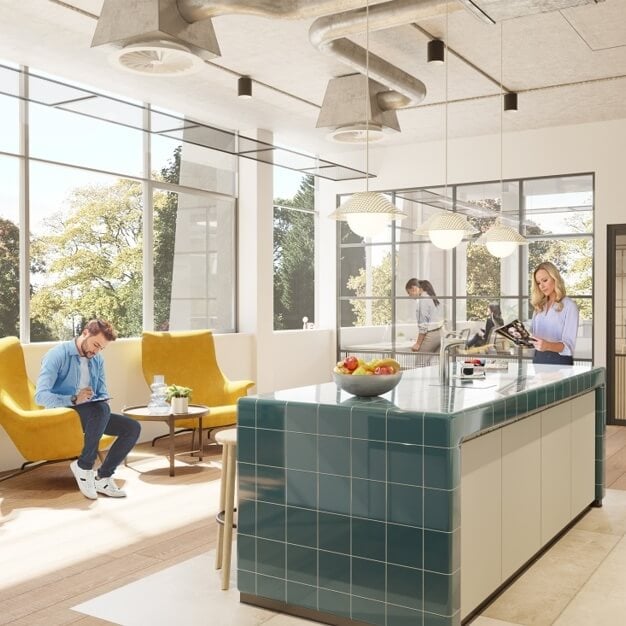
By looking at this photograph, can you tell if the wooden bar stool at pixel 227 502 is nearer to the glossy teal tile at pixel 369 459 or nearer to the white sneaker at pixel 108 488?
the glossy teal tile at pixel 369 459

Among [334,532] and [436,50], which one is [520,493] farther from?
[436,50]

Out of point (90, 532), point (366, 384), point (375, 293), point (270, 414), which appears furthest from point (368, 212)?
point (375, 293)

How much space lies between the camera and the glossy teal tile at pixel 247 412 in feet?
11.2

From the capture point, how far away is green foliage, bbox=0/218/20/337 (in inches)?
252

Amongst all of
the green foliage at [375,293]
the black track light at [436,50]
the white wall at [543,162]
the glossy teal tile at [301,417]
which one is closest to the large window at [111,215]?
the green foliage at [375,293]

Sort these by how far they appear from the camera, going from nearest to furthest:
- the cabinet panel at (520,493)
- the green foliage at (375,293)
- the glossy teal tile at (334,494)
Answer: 1. the glossy teal tile at (334,494)
2. the cabinet panel at (520,493)
3. the green foliage at (375,293)

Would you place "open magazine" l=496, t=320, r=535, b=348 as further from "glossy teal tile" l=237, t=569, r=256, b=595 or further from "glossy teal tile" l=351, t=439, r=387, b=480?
"glossy teal tile" l=237, t=569, r=256, b=595

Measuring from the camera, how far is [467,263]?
30.0ft

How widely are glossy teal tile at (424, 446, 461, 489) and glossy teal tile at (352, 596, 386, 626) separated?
0.52 meters

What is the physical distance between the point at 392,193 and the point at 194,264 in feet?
8.73

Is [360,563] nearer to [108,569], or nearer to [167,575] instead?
[167,575]

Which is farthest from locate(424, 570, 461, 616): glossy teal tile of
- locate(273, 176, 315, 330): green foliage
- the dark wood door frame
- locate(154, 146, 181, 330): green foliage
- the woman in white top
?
locate(273, 176, 315, 330): green foliage

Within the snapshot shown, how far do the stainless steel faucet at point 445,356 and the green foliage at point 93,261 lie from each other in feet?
12.6

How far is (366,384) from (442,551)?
78 centimetres
